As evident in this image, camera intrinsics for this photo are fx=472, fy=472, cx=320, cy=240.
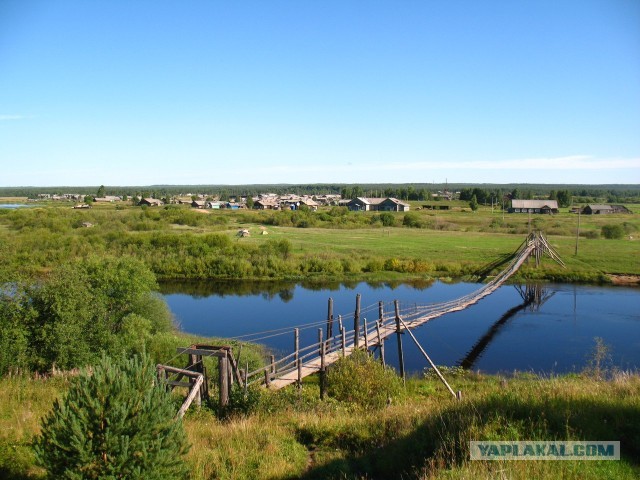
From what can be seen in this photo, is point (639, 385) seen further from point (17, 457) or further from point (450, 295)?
point (450, 295)

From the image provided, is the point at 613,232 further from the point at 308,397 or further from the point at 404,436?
the point at 404,436

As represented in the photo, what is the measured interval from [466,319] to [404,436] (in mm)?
23480

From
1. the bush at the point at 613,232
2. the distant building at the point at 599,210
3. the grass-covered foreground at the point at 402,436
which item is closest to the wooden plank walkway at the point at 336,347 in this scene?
the grass-covered foreground at the point at 402,436

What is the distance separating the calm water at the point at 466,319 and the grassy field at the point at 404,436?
1304cm

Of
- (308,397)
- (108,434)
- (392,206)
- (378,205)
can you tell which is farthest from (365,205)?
(108,434)

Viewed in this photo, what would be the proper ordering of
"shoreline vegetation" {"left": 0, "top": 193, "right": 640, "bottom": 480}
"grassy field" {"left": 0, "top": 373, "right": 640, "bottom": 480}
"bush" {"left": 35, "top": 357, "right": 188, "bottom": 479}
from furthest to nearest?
"shoreline vegetation" {"left": 0, "top": 193, "right": 640, "bottom": 480}, "grassy field" {"left": 0, "top": 373, "right": 640, "bottom": 480}, "bush" {"left": 35, "top": 357, "right": 188, "bottom": 479}

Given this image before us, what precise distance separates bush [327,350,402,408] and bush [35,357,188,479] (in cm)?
727

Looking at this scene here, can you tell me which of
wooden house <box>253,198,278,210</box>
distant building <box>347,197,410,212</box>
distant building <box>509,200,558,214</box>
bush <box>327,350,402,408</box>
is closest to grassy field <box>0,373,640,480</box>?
bush <box>327,350,402,408</box>

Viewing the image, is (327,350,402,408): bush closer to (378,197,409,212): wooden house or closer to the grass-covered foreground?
the grass-covered foreground

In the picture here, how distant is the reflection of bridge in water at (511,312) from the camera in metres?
22.1

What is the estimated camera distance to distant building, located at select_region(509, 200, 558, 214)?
87.2 metres

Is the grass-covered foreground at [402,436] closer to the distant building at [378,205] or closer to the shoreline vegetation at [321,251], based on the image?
the shoreline vegetation at [321,251]

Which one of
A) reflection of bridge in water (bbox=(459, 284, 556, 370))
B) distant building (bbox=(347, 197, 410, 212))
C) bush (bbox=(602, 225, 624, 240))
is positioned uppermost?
distant building (bbox=(347, 197, 410, 212))

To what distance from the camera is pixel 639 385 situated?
823 centimetres
